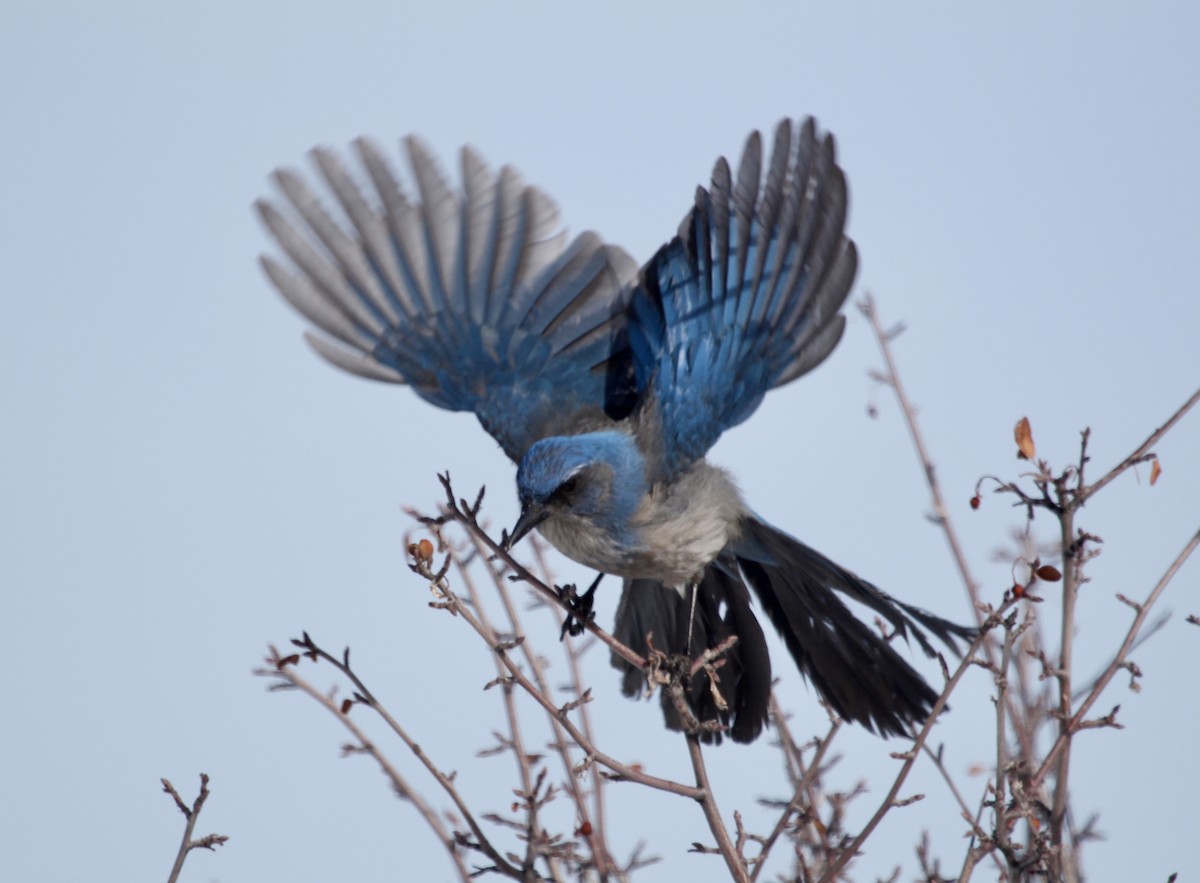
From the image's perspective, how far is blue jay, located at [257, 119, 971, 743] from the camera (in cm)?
490

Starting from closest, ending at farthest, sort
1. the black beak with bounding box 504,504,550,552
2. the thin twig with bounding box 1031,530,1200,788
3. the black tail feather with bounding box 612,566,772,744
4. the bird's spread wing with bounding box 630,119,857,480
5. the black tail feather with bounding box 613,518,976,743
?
the thin twig with bounding box 1031,530,1200,788
the black beak with bounding box 504,504,550,552
the bird's spread wing with bounding box 630,119,857,480
the black tail feather with bounding box 613,518,976,743
the black tail feather with bounding box 612,566,772,744

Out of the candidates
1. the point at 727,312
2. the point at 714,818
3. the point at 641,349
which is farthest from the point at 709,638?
the point at 714,818

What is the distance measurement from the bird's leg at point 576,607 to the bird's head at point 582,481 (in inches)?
10.6

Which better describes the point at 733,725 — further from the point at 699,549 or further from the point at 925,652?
the point at 925,652

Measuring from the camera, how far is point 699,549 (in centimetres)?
522

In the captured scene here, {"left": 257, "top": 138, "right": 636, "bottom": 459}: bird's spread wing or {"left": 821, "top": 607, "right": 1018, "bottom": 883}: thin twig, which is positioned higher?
{"left": 257, "top": 138, "right": 636, "bottom": 459}: bird's spread wing

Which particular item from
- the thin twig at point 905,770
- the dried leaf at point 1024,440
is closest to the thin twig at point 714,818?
the thin twig at point 905,770

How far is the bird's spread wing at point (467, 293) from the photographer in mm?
5246

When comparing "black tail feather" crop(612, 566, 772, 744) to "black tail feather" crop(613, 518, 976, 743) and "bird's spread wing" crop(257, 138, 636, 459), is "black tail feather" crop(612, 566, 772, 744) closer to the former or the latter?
"black tail feather" crop(613, 518, 976, 743)

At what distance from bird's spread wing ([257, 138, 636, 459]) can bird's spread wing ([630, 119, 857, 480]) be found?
204 mm

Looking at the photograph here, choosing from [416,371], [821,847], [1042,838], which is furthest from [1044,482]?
[416,371]

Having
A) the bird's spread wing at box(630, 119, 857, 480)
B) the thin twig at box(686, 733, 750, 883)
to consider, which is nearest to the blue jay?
the bird's spread wing at box(630, 119, 857, 480)

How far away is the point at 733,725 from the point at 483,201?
2.22 m

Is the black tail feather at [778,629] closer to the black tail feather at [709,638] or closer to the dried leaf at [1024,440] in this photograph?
the black tail feather at [709,638]
